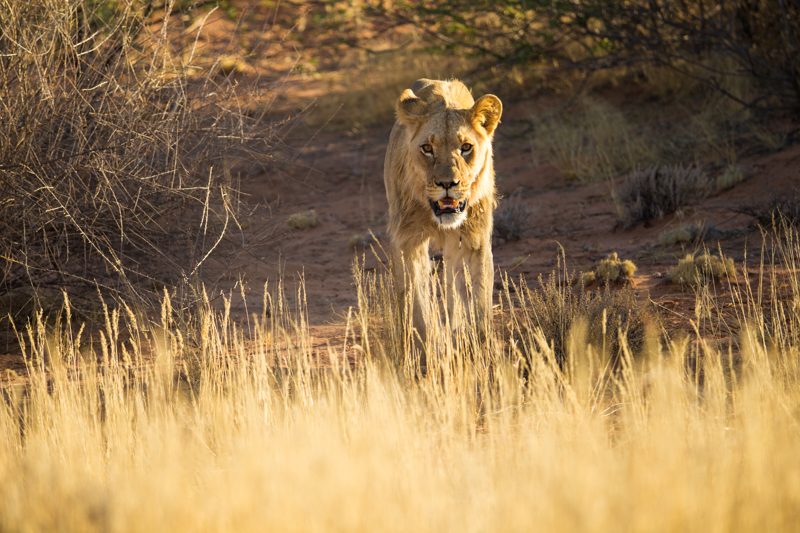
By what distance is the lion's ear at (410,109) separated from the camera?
661 centimetres

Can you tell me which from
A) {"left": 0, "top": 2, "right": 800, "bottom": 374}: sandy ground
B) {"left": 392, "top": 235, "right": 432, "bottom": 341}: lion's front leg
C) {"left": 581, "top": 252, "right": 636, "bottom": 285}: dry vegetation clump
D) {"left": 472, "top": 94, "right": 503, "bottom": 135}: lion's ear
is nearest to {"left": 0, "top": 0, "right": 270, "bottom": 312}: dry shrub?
{"left": 0, "top": 2, "right": 800, "bottom": 374}: sandy ground

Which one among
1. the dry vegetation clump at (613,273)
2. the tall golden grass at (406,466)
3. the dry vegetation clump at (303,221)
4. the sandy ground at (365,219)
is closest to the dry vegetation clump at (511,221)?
the sandy ground at (365,219)

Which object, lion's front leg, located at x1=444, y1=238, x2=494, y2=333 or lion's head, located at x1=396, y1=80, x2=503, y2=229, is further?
lion's front leg, located at x1=444, y1=238, x2=494, y2=333

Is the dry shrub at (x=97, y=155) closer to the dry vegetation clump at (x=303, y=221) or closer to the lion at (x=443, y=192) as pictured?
the lion at (x=443, y=192)

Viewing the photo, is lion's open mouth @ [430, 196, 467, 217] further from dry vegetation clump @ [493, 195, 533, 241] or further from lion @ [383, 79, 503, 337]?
dry vegetation clump @ [493, 195, 533, 241]

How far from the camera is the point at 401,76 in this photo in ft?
58.7

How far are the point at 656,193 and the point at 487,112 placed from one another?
4782 mm

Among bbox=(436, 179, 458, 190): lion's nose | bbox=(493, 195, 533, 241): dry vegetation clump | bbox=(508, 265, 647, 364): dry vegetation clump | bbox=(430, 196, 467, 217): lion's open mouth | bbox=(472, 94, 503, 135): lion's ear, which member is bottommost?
bbox=(508, 265, 647, 364): dry vegetation clump

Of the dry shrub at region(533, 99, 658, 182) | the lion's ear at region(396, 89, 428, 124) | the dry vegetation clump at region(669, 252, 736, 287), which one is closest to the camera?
the lion's ear at region(396, 89, 428, 124)

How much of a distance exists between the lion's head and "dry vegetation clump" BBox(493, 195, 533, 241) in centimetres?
391

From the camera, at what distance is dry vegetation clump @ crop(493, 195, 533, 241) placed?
1080 cm

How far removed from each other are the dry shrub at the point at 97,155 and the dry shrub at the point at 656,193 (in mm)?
4708

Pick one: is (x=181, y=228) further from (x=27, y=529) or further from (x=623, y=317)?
(x=27, y=529)

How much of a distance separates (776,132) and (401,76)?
7.36 meters
